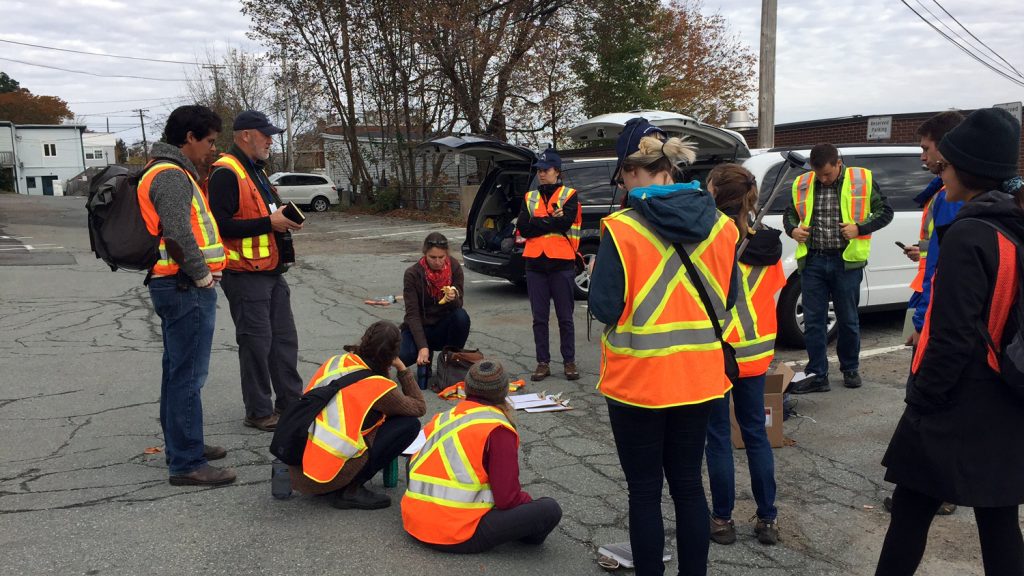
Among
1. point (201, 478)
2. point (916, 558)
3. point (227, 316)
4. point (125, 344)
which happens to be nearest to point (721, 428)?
point (916, 558)

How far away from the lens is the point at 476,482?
326 centimetres

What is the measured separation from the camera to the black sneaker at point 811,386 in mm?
5660

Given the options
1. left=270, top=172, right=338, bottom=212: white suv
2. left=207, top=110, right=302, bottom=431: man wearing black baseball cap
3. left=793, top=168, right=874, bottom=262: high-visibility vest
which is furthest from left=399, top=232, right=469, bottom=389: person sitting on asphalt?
left=270, top=172, right=338, bottom=212: white suv

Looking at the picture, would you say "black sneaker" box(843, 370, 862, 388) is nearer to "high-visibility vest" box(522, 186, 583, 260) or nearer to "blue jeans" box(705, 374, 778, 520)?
"high-visibility vest" box(522, 186, 583, 260)

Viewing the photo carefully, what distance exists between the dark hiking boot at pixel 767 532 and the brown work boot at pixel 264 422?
10.00 ft

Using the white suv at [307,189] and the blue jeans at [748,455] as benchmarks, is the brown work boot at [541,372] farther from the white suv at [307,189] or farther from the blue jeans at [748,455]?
the white suv at [307,189]

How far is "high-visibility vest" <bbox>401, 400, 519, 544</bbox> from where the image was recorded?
3.24 metres

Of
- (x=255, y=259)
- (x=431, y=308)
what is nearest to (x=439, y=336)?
(x=431, y=308)

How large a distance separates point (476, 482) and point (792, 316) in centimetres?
446

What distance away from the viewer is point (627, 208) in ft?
9.29

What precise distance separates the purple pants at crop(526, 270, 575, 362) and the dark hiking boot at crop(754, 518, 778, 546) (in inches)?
114

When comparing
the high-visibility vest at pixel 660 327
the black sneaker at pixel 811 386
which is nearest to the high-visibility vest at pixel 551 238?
the black sneaker at pixel 811 386

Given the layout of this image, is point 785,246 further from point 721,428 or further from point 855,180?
point 721,428

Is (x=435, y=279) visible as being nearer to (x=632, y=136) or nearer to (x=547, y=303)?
(x=547, y=303)
